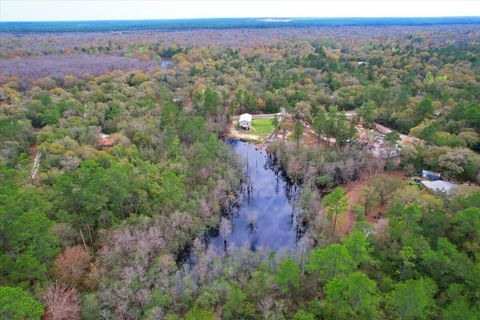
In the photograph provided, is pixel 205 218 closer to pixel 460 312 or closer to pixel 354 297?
pixel 354 297

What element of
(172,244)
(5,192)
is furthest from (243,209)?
(5,192)

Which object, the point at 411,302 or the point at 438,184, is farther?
the point at 438,184

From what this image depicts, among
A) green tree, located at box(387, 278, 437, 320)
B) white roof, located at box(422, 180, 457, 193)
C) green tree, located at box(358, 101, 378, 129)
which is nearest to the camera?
green tree, located at box(387, 278, 437, 320)

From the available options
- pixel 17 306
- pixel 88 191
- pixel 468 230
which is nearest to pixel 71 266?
pixel 88 191

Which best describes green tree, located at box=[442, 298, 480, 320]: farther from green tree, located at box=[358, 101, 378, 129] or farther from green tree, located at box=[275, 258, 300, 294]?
green tree, located at box=[358, 101, 378, 129]

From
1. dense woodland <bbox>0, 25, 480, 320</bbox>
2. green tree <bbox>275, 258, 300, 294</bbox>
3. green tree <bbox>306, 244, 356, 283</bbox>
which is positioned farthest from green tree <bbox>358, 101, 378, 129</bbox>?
green tree <bbox>275, 258, 300, 294</bbox>

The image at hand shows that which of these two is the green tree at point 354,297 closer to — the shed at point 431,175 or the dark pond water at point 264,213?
the dark pond water at point 264,213
